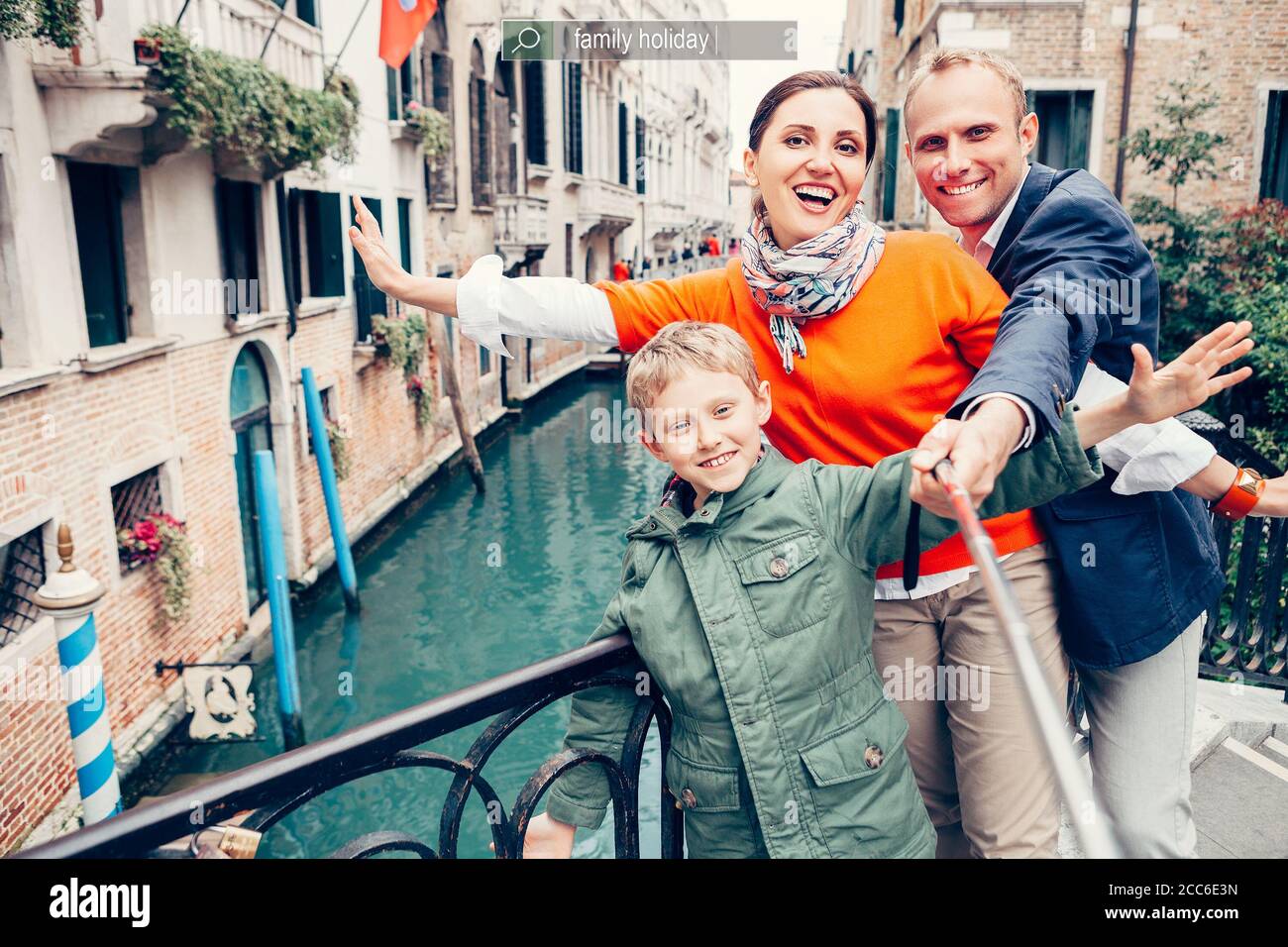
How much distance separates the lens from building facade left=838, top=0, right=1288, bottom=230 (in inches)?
334

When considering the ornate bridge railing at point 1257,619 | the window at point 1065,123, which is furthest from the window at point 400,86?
the ornate bridge railing at point 1257,619

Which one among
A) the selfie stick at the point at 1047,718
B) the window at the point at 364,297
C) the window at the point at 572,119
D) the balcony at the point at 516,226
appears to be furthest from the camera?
the window at the point at 572,119

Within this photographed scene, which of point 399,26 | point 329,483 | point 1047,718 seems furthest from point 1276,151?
point 1047,718

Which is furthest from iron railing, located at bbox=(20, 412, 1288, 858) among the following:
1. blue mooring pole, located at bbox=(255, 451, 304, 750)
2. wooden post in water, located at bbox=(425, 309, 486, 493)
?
wooden post in water, located at bbox=(425, 309, 486, 493)

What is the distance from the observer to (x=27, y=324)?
476 cm

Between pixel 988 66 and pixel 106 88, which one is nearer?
pixel 988 66

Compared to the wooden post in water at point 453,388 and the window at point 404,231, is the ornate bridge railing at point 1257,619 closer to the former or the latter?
the window at point 404,231

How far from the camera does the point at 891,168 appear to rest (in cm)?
1130

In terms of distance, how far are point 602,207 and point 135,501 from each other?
15953 mm

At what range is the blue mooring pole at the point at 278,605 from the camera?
7.01 metres

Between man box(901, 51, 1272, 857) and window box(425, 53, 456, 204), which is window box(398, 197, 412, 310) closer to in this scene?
window box(425, 53, 456, 204)

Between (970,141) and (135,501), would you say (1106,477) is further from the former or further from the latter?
(135,501)

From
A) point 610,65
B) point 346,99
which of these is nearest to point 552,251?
point 610,65

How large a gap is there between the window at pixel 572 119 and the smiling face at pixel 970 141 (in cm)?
1763
